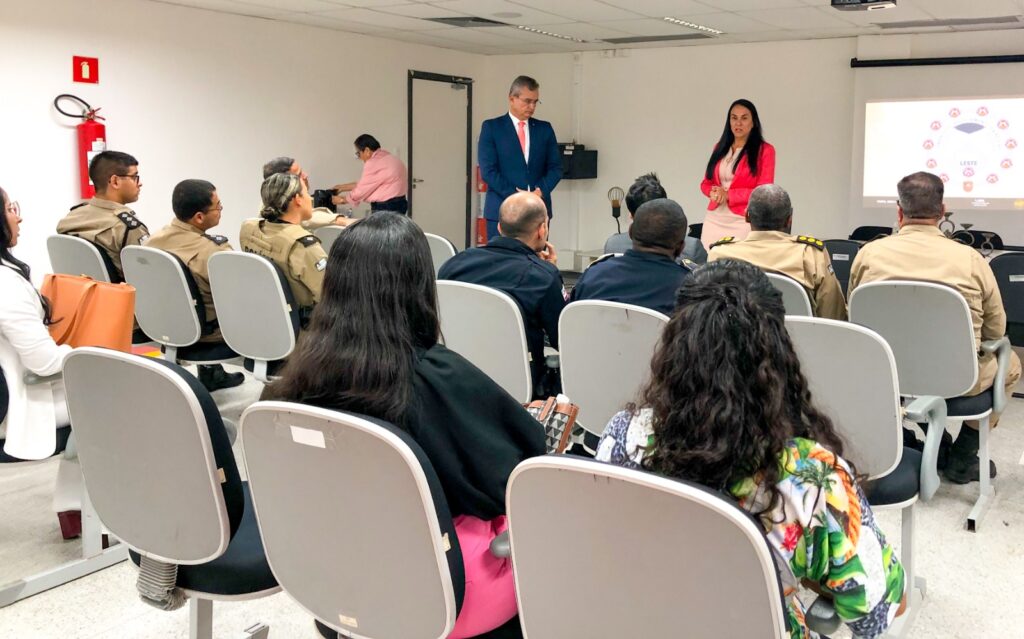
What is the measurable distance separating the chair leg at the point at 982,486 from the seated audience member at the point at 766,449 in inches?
78.3

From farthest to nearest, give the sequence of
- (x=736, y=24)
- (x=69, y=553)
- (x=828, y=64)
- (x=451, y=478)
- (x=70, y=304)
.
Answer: (x=828, y=64)
(x=736, y=24)
(x=69, y=553)
(x=70, y=304)
(x=451, y=478)

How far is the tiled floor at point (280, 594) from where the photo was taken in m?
2.37

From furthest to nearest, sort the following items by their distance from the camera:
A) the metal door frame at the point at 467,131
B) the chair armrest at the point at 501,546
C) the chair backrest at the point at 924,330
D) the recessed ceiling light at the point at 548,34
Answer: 1. the metal door frame at the point at 467,131
2. the recessed ceiling light at the point at 548,34
3. the chair backrest at the point at 924,330
4. the chair armrest at the point at 501,546

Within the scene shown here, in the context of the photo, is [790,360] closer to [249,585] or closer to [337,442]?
[337,442]

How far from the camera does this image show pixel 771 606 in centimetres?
108

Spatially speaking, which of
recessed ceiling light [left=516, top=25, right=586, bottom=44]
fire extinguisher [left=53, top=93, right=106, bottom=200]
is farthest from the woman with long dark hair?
recessed ceiling light [left=516, top=25, right=586, bottom=44]

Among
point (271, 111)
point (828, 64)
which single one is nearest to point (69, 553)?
point (271, 111)

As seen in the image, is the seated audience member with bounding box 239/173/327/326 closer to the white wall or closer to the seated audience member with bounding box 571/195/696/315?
the seated audience member with bounding box 571/195/696/315

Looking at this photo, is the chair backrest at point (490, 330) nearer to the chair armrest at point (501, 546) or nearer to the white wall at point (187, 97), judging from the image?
the chair armrest at point (501, 546)

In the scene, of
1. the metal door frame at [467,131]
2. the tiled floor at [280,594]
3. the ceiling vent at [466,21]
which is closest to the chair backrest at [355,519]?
the tiled floor at [280,594]

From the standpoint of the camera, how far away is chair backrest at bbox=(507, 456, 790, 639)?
3.49 feet

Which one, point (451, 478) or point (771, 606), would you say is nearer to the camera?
point (771, 606)

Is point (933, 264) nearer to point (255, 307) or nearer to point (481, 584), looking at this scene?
point (481, 584)

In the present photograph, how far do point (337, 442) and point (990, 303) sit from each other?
8.46 ft
